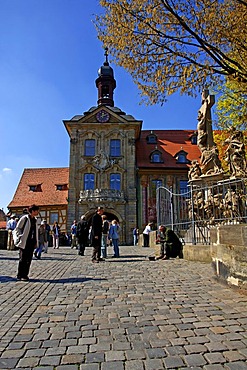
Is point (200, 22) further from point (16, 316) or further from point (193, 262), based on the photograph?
point (193, 262)

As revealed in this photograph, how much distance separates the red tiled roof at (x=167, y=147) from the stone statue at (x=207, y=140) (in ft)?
70.5

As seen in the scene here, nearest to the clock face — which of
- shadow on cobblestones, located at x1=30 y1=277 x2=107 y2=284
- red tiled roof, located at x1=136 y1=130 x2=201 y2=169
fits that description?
red tiled roof, located at x1=136 y1=130 x2=201 y2=169

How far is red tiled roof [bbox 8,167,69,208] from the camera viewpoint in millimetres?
35062

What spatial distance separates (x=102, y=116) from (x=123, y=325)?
108 feet

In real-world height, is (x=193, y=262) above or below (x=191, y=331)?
above

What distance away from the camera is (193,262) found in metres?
9.05

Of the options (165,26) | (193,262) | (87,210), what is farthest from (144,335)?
(87,210)

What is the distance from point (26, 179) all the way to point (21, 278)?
3404 centimetres

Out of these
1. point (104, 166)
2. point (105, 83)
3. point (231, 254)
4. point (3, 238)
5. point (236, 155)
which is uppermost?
point (105, 83)

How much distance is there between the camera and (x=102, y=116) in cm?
3484

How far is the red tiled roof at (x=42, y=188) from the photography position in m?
35.1

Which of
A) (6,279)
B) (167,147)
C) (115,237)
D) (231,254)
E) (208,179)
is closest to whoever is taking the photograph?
(231,254)


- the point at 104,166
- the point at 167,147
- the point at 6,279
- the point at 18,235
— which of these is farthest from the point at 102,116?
the point at 6,279

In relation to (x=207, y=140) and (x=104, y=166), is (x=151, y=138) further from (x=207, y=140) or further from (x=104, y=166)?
(x=207, y=140)
